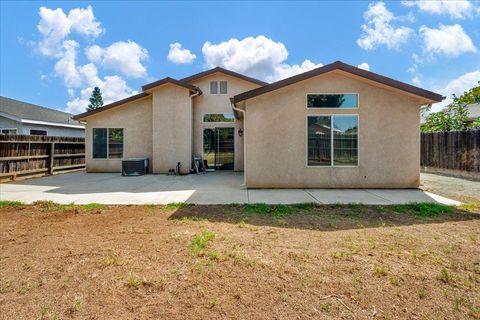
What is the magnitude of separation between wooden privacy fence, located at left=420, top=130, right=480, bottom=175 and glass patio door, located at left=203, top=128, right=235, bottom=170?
10289 mm

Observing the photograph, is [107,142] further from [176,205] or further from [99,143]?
[176,205]

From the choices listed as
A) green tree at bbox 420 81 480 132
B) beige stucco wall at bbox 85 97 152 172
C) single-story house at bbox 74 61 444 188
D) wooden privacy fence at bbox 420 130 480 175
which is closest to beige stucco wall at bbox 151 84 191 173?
beige stucco wall at bbox 85 97 152 172

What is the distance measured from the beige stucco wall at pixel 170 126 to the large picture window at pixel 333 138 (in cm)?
668

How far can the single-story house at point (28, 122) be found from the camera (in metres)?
14.7

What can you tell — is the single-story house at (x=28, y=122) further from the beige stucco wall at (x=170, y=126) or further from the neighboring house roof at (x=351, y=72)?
the neighboring house roof at (x=351, y=72)

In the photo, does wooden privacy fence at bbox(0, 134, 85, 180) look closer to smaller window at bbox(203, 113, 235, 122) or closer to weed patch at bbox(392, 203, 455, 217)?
smaller window at bbox(203, 113, 235, 122)

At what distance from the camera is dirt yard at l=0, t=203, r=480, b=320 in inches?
93.0

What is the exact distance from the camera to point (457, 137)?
38.2 feet

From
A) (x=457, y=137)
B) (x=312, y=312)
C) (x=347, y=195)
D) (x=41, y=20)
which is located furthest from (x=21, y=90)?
(x=457, y=137)

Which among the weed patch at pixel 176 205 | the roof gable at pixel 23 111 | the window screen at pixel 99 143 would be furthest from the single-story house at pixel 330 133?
the roof gable at pixel 23 111

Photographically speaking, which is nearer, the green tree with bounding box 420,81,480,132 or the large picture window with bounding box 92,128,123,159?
the large picture window with bounding box 92,128,123,159

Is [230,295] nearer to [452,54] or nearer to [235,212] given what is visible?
[235,212]

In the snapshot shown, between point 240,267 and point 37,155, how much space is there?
1301 centimetres

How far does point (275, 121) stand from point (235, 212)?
3.78m
